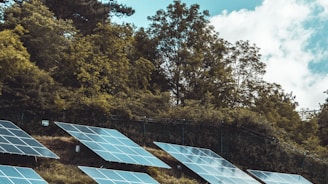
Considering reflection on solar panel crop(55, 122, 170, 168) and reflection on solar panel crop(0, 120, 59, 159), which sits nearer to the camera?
reflection on solar panel crop(0, 120, 59, 159)

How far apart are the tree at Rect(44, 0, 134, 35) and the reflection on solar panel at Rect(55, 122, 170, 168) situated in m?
16.2

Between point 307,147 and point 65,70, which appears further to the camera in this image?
point 307,147

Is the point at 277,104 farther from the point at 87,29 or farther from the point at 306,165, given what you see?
the point at 87,29

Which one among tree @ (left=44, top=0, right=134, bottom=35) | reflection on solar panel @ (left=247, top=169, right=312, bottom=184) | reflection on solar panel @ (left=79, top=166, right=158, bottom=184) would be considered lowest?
reflection on solar panel @ (left=247, top=169, right=312, bottom=184)

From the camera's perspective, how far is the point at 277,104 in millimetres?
42250

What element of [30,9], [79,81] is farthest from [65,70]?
[30,9]

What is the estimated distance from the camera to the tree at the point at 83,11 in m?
41.9

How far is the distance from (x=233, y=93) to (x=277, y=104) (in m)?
3.71

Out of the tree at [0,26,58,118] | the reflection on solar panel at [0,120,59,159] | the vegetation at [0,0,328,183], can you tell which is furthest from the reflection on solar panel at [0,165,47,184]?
the tree at [0,26,58,118]

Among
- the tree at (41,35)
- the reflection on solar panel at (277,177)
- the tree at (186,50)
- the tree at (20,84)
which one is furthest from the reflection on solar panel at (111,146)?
the tree at (186,50)

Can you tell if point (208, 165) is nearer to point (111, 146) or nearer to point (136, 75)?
point (111, 146)

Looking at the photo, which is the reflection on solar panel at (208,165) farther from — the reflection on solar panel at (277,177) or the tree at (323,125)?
the tree at (323,125)

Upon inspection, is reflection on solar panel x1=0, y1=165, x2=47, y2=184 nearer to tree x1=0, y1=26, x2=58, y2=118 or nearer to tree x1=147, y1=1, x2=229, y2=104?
tree x1=0, y1=26, x2=58, y2=118

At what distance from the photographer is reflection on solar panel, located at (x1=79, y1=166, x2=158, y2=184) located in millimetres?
21781
